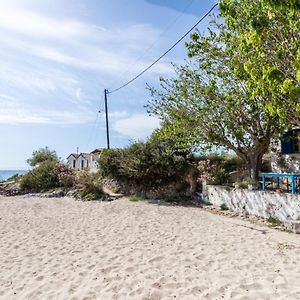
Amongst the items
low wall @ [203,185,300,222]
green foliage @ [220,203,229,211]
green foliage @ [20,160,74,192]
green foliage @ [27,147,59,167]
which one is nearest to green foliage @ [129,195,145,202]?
low wall @ [203,185,300,222]

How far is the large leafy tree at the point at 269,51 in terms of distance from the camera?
6.68m

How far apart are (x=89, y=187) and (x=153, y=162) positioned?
543cm

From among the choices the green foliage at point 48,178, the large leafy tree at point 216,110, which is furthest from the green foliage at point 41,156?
the large leafy tree at point 216,110

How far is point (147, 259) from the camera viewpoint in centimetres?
730

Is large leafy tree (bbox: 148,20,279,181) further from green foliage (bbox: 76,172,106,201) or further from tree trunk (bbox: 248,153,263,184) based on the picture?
green foliage (bbox: 76,172,106,201)

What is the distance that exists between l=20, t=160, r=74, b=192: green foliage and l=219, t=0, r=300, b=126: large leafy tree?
18206 millimetres

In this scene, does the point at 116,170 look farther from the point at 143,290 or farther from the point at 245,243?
the point at 143,290

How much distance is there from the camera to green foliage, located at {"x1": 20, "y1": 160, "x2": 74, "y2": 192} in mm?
24469

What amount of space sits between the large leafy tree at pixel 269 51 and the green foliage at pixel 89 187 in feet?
42.9

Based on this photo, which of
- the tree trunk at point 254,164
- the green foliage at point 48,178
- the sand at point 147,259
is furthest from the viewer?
the green foliage at point 48,178

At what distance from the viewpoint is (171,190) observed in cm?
1878

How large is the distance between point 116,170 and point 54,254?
1263 cm

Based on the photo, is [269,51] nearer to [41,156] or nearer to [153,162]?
[153,162]

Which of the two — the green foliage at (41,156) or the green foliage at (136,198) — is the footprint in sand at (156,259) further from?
the green foliage at (41,156)
